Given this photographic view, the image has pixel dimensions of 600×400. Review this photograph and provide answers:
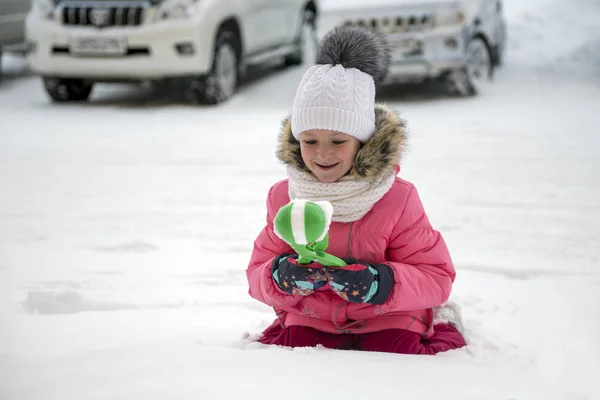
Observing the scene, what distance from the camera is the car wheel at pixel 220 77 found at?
275 inches

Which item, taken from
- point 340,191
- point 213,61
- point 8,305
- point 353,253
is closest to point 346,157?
point 340,191

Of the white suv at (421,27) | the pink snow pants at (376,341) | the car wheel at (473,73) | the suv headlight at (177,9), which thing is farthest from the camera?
the car wheel at (473,73)

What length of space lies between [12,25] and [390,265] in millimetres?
7828

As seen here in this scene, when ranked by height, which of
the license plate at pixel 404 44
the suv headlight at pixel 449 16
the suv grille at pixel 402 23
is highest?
the suv headlight at pixel 449 16

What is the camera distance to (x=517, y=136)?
5430mm

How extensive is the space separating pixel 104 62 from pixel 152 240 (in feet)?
12.4

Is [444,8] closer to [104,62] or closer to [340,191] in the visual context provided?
[104,62]

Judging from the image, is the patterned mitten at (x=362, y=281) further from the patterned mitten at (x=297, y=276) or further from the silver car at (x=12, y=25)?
the silver car at (x=12, y=25)

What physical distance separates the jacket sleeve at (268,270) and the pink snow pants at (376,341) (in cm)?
13

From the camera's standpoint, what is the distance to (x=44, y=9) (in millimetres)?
7008

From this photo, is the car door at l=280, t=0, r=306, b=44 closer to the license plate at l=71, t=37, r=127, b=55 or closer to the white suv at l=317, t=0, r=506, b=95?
the white suv at l=317, t=0, r=506, b=95

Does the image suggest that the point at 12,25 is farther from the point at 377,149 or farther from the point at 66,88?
the point at 377,149

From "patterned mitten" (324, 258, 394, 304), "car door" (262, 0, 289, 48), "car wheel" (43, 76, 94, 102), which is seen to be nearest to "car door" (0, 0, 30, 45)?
"car wheel" (43, 76, 94, 102)

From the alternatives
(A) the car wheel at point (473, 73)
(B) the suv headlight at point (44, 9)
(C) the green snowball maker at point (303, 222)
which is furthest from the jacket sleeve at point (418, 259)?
(B) the suv headlight at point (44, 9)
